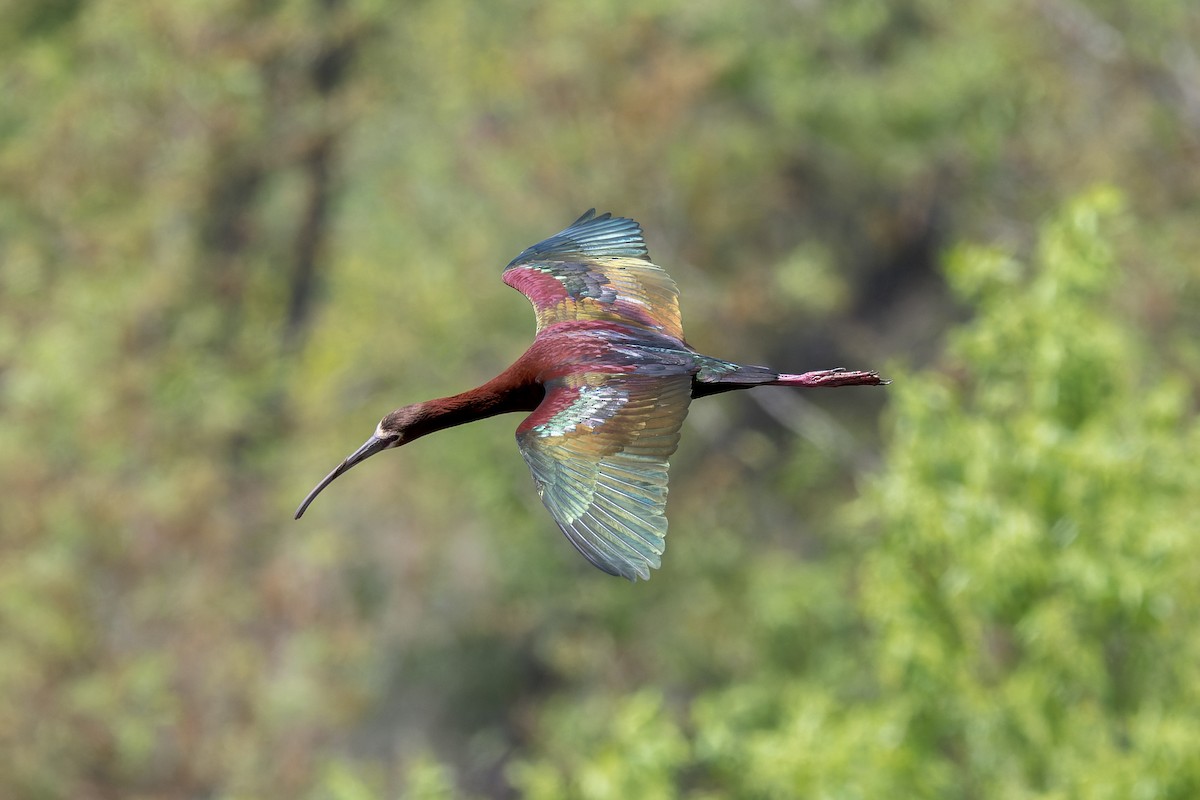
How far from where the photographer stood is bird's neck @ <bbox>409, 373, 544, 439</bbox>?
5.40 meters

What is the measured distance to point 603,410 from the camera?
5.23m

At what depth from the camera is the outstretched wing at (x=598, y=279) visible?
633 cm

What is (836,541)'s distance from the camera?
20672mm

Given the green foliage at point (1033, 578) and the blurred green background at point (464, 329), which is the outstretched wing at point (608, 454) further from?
the blurred green background at point (464, 329)

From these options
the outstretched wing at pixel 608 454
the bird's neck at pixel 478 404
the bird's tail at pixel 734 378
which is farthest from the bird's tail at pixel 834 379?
the bird's neck at pixel 478 404

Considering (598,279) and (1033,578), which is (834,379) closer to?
(598,279)

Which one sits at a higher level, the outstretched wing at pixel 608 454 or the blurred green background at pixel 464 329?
the outstretched wing at pixel 608 454

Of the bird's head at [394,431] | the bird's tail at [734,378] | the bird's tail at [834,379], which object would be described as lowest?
the bird's tail at [834,379]

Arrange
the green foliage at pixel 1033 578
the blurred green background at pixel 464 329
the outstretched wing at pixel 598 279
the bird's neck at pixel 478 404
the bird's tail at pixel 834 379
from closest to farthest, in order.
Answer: the bird's neck at pixel 478 404, the bird's tail at pixel 834 379, the outstretched wing at pixel 598 279, the green foliage at pixel 1033 578, the blurred green background at pixel 464 329

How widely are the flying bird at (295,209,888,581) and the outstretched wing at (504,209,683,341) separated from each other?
0.01 m

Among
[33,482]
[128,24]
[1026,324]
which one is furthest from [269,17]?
[1026,324]

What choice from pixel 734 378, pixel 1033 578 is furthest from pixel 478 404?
pixel 1033 578

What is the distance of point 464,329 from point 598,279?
1318 centimetres

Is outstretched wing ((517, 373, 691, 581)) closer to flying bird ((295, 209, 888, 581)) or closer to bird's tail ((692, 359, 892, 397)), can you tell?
flying bird ((295, 209, 888, 581))
